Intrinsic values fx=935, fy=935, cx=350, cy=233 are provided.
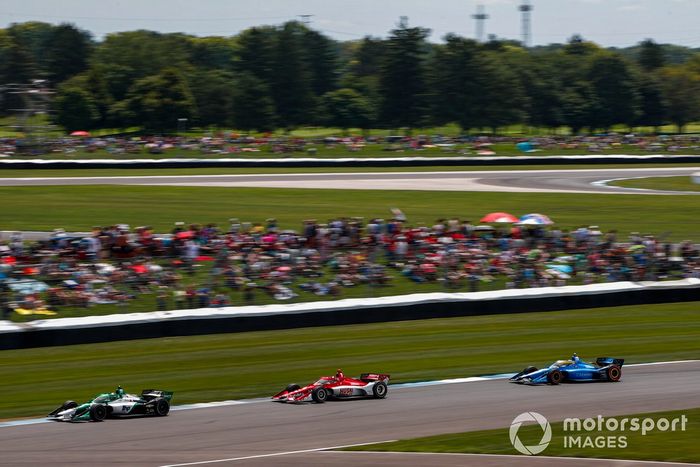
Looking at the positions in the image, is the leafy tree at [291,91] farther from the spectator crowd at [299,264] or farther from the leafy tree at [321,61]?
the spectator crowd at [299,264]

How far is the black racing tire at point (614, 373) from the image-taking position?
12.2 m

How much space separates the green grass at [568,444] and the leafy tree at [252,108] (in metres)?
70.4

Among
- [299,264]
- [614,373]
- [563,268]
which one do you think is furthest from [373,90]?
[614,373]

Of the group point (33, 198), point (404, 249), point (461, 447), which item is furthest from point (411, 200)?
point (461, 447)

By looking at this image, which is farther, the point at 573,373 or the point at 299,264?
the point at 299,264

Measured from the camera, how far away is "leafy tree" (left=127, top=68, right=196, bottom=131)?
71.3 m

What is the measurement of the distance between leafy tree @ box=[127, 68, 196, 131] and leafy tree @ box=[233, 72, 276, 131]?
6.43m

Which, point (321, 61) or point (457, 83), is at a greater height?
point (321, 61)

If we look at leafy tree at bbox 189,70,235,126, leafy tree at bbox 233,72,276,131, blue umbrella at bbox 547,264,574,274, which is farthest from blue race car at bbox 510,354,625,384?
leafy tree at bbox 189,70,235,126

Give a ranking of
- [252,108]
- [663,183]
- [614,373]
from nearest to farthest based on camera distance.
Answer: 1. [614,373]
2. [663,183]
3. [252,108]

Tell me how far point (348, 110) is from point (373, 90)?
16.5 feet

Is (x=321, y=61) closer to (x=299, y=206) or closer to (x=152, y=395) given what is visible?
(x=299, y=206)

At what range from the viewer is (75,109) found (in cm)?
7469

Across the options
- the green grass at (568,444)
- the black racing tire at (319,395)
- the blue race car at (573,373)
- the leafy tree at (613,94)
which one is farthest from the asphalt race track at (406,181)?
the leafy tree at (613,94)
